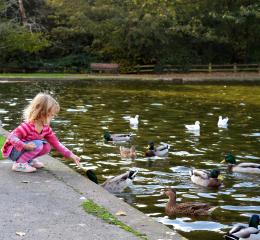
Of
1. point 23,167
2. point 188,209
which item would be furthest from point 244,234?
point 23,167

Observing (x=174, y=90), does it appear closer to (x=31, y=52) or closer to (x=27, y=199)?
(x=31, y=52)

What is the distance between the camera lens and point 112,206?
7852mm

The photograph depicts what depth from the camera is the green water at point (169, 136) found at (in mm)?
9844

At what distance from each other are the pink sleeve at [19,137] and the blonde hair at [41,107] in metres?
0.20

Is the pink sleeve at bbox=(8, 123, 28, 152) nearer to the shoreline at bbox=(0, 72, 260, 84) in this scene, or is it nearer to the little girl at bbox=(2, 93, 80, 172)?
the little girl at bbox=(2, 93, 80, 172)

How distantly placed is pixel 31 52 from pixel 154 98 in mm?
23447

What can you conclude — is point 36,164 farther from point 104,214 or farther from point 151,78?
point 151,78

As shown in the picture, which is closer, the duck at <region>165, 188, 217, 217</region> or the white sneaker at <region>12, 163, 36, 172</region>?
the duck at <region>165, 188, 217, 217</region>

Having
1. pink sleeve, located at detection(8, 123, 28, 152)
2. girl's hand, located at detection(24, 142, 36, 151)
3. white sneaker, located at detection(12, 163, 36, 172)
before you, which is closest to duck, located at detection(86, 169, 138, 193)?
white sneaker, located at detection(12, 163, 36, 172)

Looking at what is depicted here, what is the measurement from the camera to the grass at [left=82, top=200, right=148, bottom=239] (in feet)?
22.3

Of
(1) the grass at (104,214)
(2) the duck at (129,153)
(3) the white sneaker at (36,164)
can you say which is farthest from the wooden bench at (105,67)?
(1) the grass at (104,214)

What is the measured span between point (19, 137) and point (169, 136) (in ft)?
27.5

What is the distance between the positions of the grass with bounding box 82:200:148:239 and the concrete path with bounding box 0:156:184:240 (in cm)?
7

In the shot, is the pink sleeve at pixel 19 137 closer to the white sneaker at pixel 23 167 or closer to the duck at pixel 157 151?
the white sneaker at pixel 23 167
